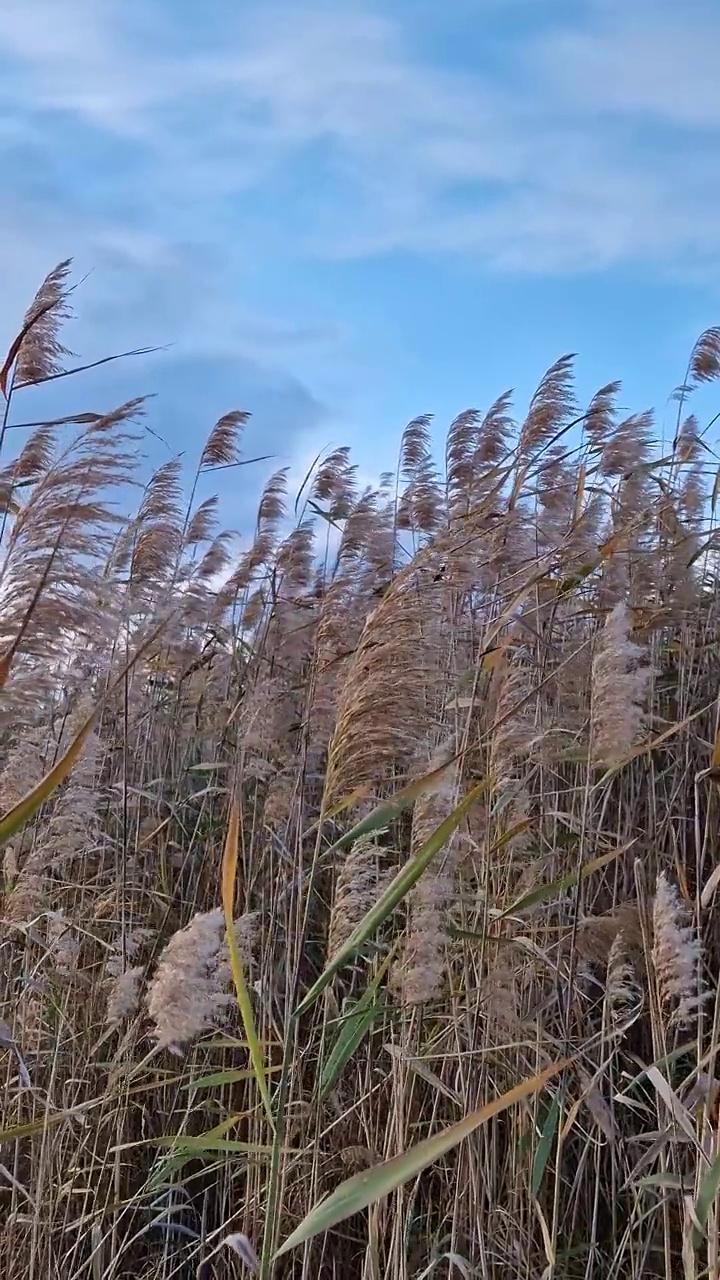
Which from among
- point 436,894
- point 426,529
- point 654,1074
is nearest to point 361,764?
point 436,894

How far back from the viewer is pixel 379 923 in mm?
1528

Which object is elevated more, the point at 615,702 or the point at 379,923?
the point at 615,702

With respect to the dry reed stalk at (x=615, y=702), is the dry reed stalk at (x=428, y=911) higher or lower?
lower

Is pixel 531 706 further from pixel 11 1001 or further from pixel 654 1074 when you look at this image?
pixel 11 1001

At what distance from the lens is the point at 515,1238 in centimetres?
218

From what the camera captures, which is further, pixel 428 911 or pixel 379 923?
pixel 428 911

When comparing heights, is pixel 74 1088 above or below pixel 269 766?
below

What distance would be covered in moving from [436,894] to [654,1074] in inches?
19.4

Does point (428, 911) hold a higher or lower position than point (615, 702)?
lower

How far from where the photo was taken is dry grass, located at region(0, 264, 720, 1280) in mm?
1916

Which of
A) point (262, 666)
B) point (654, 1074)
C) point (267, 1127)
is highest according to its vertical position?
point (262, 666)

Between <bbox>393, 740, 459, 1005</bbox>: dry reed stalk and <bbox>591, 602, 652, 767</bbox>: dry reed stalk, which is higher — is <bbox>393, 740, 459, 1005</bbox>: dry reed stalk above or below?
below

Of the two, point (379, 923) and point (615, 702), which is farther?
point (615, 702)

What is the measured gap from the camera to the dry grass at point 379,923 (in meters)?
1.92
